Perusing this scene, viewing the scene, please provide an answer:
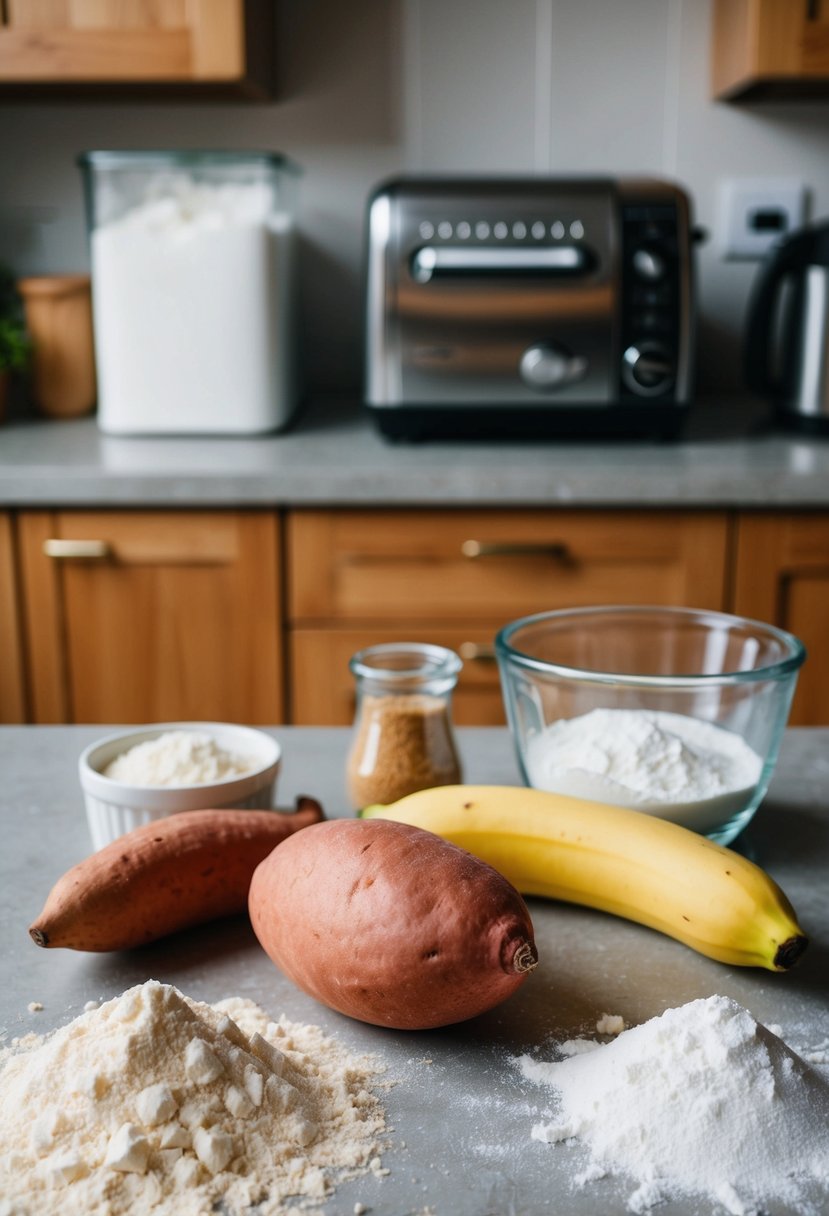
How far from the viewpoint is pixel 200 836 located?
688mm

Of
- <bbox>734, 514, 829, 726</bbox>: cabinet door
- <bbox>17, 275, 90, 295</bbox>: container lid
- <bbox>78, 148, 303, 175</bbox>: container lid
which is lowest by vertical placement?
<bbox>734, 514, 829, 726</bbox>: cabinet door

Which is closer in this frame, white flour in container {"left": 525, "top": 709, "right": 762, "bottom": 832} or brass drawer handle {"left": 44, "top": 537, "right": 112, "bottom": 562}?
white flour in container {"left": 525, "top": 709, "right": 762, "bottom": 832}

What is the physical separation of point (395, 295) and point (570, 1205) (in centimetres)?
147

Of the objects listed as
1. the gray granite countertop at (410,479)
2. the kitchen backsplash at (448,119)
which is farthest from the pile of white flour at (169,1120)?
the kitchen backsplash at (448,119)

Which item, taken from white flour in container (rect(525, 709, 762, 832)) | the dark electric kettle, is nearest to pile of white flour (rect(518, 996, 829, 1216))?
white flour in container (rect(525, 709, 762, 832))

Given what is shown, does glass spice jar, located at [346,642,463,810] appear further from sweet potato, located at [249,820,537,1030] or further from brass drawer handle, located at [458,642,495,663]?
brass drawer handle, located at [458,642,495,663]

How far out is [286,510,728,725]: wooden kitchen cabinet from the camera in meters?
1.69

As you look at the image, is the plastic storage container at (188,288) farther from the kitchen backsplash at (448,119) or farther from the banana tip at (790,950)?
the banana tip at (790,950)

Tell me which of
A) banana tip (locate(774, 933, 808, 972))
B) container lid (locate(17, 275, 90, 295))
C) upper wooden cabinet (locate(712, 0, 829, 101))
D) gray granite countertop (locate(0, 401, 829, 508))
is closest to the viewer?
banana tip (locate(774, 933, 808, 972))

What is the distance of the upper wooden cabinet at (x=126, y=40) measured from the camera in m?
1.75

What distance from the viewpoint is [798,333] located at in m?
1.90

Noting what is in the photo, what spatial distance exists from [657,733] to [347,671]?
0.98 meters

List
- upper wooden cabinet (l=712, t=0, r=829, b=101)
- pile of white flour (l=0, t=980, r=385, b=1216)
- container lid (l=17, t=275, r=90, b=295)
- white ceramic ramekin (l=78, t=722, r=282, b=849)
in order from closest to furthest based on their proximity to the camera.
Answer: pile of white flour (l=0, t=980, r=385, b=1216) → white ceramic ramekin (l=78, t=722, r=282, b=849) → upper wooden cabinet (l=712, t=0, r=829, b=101) → container lid (l=17, t=275, r=90, b=295)

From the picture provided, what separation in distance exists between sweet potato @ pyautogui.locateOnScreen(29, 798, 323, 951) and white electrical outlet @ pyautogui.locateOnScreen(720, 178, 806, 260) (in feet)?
5.83
